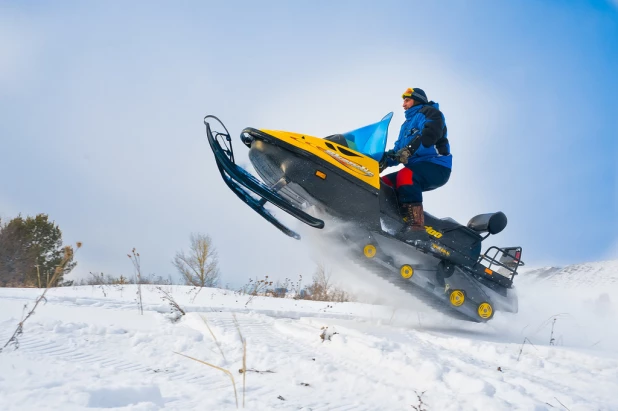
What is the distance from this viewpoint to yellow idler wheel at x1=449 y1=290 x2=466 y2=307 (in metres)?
5.10

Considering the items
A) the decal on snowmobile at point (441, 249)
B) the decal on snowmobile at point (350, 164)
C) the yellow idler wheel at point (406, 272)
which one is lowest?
the yellow idler wheel at point (406, 272)

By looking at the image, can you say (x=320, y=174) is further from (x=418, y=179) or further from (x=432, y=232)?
(x=432, y=232)

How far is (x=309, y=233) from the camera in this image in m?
5.07

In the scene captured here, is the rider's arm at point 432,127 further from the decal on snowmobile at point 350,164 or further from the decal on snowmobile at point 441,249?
the decal on snowmobile at point 441,249

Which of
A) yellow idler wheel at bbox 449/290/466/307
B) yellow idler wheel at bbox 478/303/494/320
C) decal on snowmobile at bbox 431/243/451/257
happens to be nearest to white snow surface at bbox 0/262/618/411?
yellow idler wheel at bbox 449/290/466/307

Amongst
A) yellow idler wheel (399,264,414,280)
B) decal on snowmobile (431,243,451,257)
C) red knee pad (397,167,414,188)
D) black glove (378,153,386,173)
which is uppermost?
black glove (378,153,386,173)

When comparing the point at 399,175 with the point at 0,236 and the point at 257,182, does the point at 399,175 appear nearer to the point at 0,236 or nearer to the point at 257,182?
the point at 257,182

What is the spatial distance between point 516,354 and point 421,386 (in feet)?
5.60

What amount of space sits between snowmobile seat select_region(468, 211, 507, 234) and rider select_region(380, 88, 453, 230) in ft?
2.89

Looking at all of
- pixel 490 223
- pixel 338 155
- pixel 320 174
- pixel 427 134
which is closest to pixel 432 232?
pixel 490 223

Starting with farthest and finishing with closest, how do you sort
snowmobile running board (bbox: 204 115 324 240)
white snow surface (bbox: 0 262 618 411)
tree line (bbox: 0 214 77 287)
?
tree line (bbox: 0 214 77 287)
snowmobile running board (bbox: 204 115 324 240)
white snow surface (bbox: 0 262 618 411)

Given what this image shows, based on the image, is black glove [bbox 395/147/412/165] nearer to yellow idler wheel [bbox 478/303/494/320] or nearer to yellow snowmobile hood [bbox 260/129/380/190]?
yellow snowmobile hood [bbox 260/129/380/190]

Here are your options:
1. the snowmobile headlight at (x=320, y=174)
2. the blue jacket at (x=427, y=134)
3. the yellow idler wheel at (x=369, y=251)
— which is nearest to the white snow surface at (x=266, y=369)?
the yellow idler wheel at (x=369, y=251)

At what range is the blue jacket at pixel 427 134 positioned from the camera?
4898 millimetres
